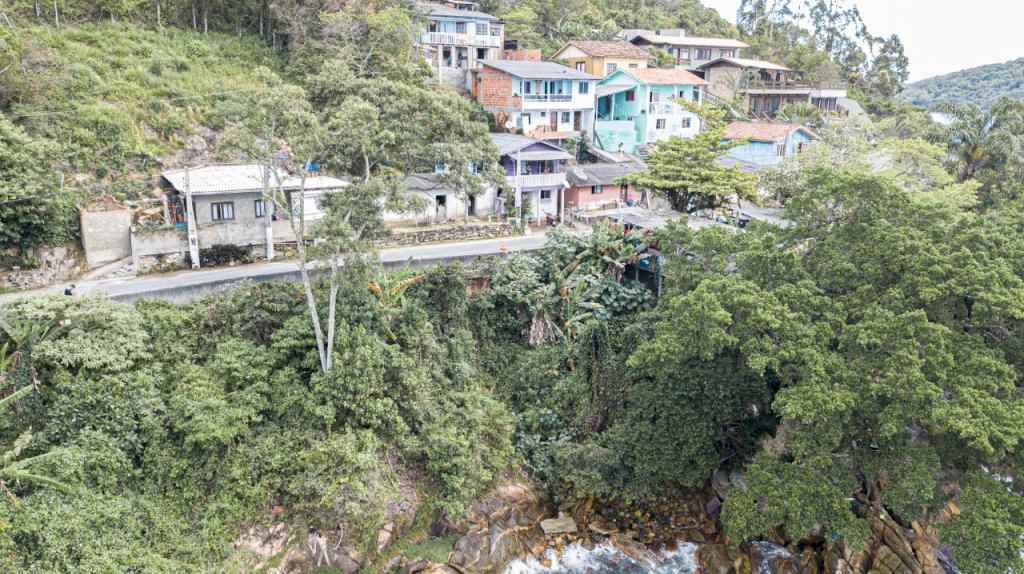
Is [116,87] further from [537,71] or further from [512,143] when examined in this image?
[537,71]

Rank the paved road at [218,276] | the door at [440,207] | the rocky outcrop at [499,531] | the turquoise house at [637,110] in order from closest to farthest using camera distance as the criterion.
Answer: the rocky outcrop at [499,531], the paved road at [218,276], the door at [440,207], the turquoise house at [637,110]

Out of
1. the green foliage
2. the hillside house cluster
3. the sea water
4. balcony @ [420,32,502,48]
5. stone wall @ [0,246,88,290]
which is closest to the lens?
the green foliage

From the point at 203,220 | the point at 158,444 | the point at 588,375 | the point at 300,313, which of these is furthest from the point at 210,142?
the point at 588,375

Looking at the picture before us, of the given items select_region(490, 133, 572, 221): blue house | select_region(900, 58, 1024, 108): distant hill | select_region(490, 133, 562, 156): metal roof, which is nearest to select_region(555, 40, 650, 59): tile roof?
select_region(490, 133, 562, 156): metal roof

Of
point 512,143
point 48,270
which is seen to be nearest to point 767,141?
point 512,143

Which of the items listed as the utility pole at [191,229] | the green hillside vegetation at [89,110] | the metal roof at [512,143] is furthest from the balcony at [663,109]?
the utility pole at [191,229]

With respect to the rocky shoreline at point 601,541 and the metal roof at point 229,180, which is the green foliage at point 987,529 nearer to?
the rocky shoreline at point 601,541

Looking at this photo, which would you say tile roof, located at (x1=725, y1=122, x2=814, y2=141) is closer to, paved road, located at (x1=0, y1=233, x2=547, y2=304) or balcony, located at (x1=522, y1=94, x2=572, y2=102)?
balcony, located at (x1=522, y1=94, x2=572, y2=102)
